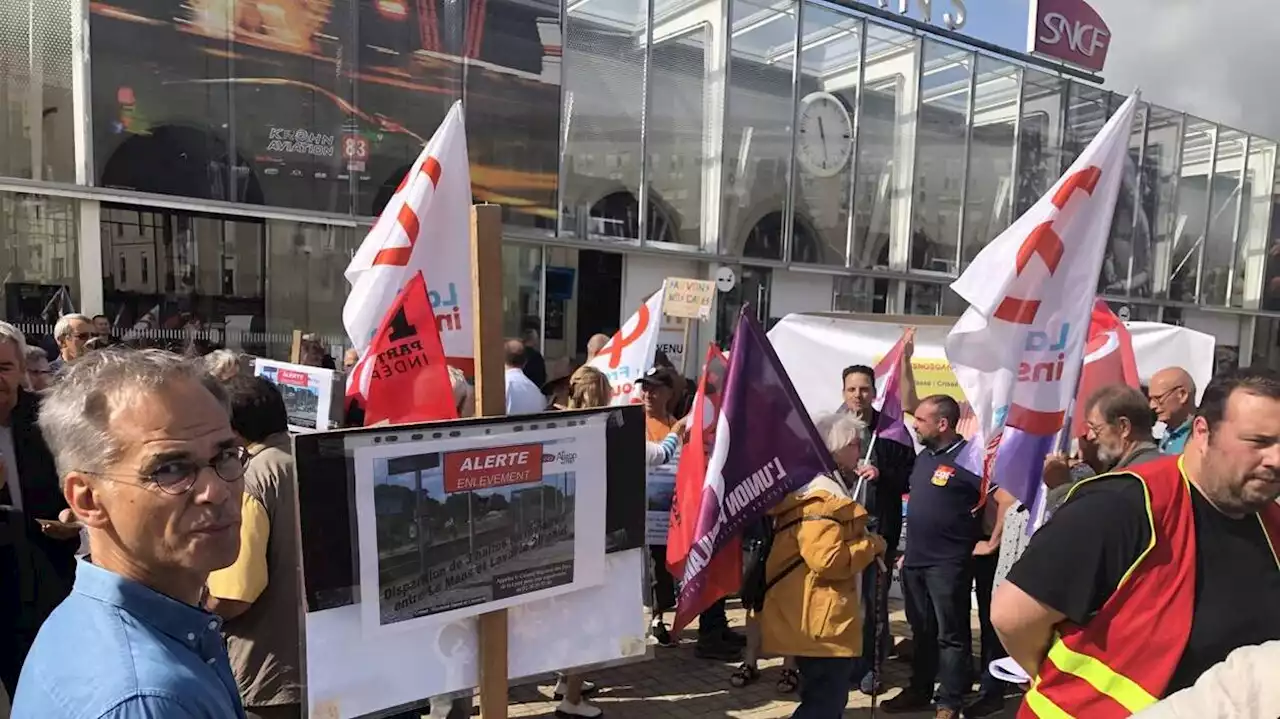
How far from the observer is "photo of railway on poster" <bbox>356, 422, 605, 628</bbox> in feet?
7.80

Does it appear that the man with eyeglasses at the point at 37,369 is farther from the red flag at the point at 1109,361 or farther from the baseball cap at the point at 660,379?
the red flag at the point at 1109,361

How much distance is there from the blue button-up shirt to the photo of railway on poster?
98cm

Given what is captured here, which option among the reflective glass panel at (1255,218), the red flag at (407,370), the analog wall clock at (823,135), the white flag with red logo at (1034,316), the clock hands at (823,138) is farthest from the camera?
the reflective glass panel at (1255,218)

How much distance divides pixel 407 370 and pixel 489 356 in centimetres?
93

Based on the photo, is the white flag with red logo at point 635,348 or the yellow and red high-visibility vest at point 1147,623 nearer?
the yellow and red high-visibility vest at point 1147,623

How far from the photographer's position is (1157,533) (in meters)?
2.04

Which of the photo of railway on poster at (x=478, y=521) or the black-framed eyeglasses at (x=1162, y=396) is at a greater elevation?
the black-framed eyeglasses at (x=1162, y=396)

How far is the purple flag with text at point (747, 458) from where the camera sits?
148 inches

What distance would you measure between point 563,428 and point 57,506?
2.01m

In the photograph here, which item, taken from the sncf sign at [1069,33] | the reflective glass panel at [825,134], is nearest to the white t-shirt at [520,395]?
the reflective glass panel at [825,134]

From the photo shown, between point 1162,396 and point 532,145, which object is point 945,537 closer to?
point 1162,396

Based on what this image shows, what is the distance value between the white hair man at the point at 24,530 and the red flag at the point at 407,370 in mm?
1144

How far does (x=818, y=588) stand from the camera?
3.63m

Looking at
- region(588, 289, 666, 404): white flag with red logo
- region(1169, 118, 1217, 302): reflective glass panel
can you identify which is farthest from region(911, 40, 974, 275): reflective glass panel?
region(588, 289, 666, 404): white flag with red logo
